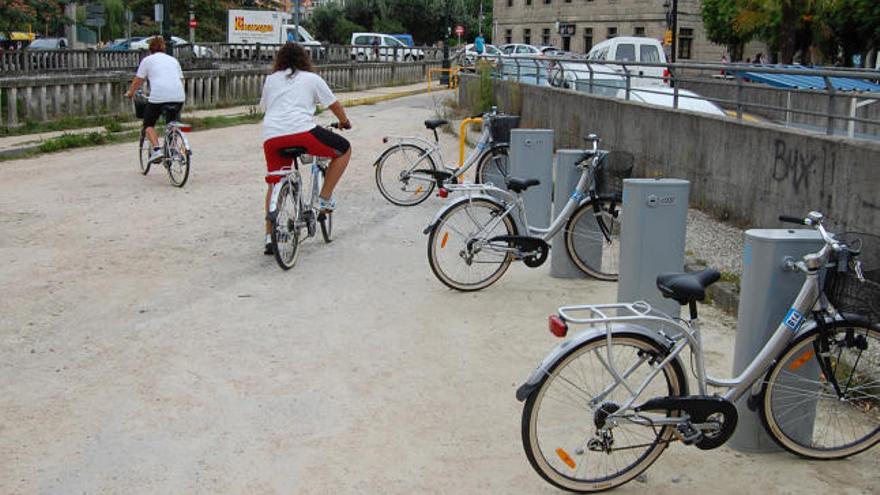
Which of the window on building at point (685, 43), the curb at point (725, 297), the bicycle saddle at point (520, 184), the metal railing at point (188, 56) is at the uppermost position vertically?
the window on building at point (685, 43)

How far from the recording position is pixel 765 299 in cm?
451

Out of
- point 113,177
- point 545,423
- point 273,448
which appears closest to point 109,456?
point 273,448

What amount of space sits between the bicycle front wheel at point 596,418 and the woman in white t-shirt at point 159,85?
9716mm

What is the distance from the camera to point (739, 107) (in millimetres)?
10148

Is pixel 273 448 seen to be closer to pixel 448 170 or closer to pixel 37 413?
pixel 37 413

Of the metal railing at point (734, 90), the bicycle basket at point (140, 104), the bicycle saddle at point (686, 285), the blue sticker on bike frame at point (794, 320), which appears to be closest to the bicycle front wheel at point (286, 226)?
the metal railing at point (734, 90)

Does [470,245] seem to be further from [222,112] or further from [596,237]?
[222,112]

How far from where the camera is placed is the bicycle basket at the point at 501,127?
A: 1087 cm

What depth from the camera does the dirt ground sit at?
4461 mm

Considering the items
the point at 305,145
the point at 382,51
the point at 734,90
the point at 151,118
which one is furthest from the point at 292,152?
the point at 382,51

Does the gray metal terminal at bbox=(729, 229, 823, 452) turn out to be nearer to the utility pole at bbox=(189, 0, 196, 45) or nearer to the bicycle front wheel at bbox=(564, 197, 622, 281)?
the bicycle front wheel at bbox=(564, 197, 622, 281)

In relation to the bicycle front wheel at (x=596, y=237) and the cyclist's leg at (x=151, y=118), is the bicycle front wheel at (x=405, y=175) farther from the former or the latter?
the bicycle front wheel at (x=596, y=237)

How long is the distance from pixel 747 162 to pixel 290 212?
13.9ft

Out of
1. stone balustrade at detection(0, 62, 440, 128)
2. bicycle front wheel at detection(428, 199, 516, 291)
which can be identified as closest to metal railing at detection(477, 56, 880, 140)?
bicycle front wheel at detection(428, 199, 516, 291)
